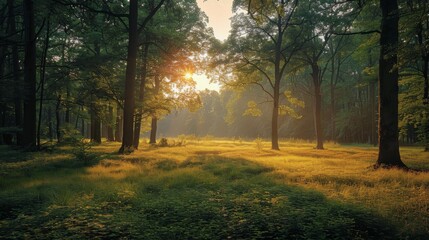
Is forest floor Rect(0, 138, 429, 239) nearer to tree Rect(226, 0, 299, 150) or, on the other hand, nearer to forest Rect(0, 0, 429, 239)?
forest Rect(0, 0, 429, 239)

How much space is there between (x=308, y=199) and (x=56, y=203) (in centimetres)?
524

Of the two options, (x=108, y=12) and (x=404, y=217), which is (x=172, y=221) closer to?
(x=404, y=217)

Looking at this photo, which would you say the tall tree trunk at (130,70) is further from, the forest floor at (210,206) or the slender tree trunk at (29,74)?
the forest floor at (210,206)

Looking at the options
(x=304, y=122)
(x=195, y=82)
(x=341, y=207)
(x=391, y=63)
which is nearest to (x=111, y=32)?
(x=195, y=82)

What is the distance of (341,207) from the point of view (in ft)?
18.6

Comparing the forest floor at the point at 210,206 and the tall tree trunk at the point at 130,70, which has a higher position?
the tall tree trunk at the point at 130,70

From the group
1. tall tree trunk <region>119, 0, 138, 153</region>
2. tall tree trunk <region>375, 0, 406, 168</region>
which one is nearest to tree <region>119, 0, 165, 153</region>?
tall tree trunk <region>119, 0, 138, 153</region>

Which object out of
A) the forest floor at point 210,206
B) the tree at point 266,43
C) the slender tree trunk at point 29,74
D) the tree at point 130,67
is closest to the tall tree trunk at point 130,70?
the tree at point 130,67

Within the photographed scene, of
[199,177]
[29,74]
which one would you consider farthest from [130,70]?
[199,177]

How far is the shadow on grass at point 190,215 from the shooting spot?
177 inches

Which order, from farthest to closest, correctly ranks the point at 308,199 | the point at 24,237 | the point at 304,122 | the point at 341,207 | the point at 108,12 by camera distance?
1. the point at 304,122
2. the point at 108,12
3. the point at 308,199
4. the point at 341,207
5. the point at 24,237

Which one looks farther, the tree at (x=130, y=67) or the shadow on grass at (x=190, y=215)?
the tree at (x=130, y=67)

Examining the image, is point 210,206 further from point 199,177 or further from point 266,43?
point 266,43

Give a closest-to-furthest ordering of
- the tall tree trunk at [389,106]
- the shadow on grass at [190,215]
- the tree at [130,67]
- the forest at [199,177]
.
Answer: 1. the shadow on grass at [190,215]
2. the forest at [199,177]
3. the tall tree trunk at [389,106]
4. the tree at [130,67]
